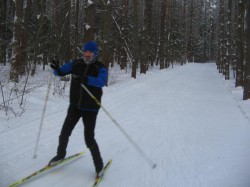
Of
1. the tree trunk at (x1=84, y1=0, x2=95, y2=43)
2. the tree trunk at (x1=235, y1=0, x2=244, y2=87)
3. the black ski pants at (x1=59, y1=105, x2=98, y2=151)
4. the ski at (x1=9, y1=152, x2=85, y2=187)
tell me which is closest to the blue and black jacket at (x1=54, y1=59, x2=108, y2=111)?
the black ski pants at (x1=59, y1=105, x2=98, y2=151)

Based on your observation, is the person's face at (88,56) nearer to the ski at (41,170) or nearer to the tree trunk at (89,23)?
the ski at (41,170)

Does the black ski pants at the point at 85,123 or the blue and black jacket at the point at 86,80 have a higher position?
the blue and black jacket at the point at 86,80

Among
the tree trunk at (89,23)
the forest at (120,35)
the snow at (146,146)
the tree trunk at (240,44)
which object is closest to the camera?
the snow at (146,146)

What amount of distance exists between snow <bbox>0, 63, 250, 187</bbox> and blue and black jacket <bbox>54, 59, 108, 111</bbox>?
1.23 meters

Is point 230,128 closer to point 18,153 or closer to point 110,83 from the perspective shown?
point 18,153

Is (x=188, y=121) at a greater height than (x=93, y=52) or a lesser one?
lesser

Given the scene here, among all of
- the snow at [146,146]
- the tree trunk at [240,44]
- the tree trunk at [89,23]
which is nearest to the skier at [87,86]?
the snow at [146,146]

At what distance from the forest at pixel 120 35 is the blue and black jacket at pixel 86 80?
2.45 feet

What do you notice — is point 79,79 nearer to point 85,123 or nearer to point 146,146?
point 85,123

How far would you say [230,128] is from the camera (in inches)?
397

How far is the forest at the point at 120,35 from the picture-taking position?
15.8 metres

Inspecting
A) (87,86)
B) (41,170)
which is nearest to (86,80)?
(87,86)

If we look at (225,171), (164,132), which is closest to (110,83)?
(164,132)

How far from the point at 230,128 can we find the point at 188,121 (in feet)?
4.34
